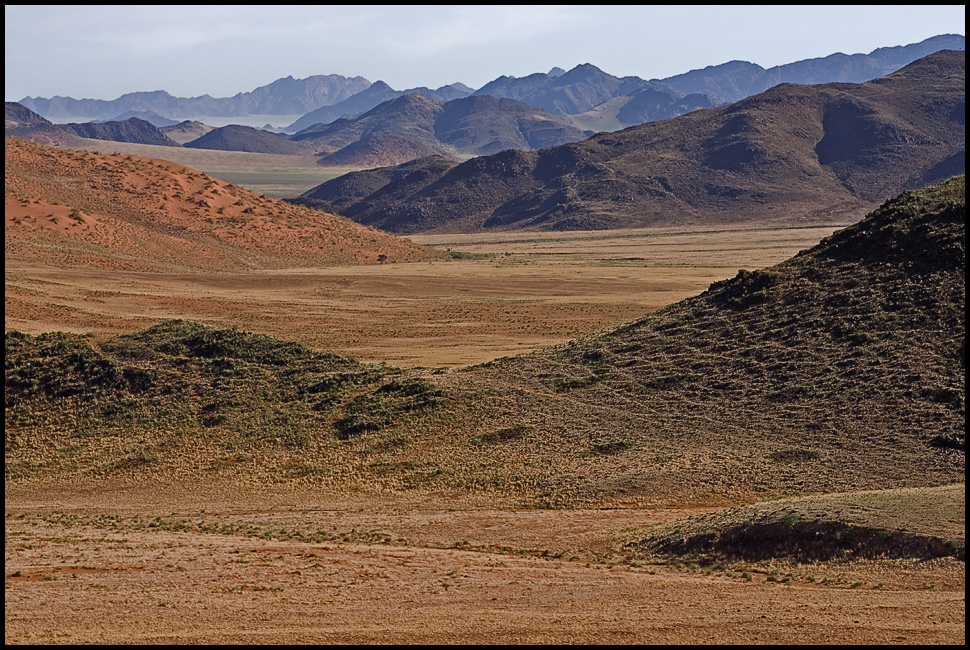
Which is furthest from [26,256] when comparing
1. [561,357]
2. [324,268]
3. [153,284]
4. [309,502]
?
[309,502]

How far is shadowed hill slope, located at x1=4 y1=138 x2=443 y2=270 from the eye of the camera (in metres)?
69.2

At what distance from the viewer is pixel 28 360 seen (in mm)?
32125

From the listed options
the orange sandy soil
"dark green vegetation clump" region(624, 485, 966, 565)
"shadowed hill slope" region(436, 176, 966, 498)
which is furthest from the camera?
"shadowed hill slope" region(436, 176, 966, 498)

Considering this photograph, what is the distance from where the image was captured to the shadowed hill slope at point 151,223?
227 feet

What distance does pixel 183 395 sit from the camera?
102 ft

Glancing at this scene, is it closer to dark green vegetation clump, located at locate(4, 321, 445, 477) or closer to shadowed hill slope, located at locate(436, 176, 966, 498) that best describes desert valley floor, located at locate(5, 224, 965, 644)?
shadowed hill slope, located at locate(436, 176, 966, 498)

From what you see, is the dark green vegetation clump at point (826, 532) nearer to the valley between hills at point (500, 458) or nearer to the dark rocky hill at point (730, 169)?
the valley between hills at point (500, 458)

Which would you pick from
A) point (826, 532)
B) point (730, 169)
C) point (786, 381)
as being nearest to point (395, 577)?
point (826, 532)

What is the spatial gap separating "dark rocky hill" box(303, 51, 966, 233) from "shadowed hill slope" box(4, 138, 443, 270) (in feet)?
186

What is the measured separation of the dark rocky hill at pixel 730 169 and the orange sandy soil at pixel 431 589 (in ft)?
388

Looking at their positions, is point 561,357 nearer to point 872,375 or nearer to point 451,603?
point 872,375

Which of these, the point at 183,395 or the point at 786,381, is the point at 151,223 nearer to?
the point at 183,395

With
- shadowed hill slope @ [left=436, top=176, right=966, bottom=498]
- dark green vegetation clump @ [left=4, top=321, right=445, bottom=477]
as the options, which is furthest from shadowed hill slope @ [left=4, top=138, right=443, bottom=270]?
shadowed hill slope @ [left=436, top=176, right=966, bottom=498]

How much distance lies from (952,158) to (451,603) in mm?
155450
